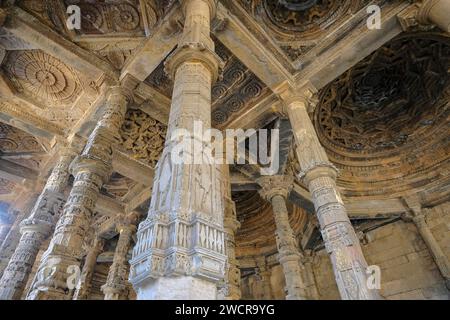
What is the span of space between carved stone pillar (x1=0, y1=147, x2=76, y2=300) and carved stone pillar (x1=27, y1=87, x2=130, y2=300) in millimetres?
1282

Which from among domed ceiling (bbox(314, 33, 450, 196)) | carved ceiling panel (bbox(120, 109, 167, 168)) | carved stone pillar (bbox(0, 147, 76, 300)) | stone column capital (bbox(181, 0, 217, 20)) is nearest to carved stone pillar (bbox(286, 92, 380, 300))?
stone column capital (bbox(181, 0, 217, 20))

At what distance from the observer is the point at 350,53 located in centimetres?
604

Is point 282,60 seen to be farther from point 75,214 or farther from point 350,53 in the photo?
point 75,214

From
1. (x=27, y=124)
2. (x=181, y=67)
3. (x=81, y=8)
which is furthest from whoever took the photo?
(x=27, y=124)

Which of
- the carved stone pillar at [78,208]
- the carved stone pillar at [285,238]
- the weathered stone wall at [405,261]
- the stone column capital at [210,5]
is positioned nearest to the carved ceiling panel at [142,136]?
the carved stone pillar at [78,208]

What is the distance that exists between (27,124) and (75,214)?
421 centimetres

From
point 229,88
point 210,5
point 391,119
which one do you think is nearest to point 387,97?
point 391,119

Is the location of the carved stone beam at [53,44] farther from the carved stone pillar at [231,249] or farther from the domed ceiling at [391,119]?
the domed ceiling at [391,119]

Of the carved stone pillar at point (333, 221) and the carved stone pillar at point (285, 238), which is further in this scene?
the carved stone pillar at point (285, 238)

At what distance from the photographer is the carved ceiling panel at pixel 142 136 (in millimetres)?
7227

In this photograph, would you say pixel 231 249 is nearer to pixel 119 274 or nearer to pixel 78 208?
pixel 78 208

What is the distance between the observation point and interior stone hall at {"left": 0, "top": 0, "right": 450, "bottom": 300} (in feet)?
9.93

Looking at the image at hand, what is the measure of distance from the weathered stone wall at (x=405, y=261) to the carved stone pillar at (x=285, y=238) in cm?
373

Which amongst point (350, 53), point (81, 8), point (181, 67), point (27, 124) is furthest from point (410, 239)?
point (27, 124)
